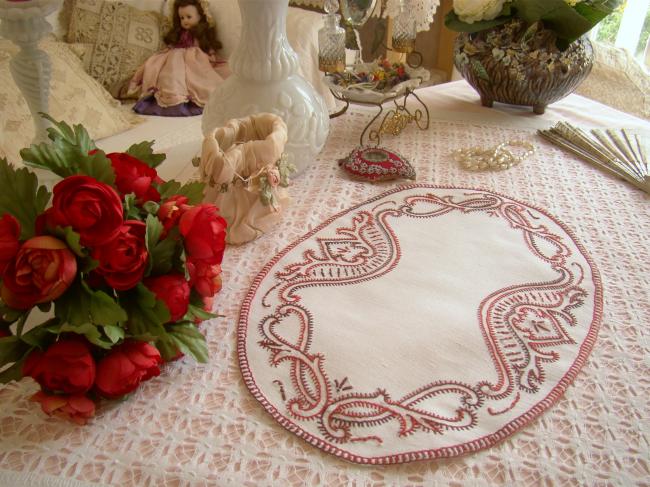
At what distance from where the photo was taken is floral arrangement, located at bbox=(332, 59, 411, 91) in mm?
1095

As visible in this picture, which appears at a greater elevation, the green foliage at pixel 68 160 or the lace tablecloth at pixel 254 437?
the green foliage at pixel 68 160

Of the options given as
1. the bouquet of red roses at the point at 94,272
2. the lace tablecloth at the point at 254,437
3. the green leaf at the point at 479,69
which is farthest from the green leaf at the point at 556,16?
the bouquet of red roses at the point at 94,272

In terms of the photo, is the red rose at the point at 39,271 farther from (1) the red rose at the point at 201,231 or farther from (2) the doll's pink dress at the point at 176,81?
(2) the doll's pink dress at the point at 176,81

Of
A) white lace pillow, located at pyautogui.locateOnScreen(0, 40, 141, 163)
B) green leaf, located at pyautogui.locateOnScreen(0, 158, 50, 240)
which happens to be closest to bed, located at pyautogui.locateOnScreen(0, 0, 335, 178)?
white lace pillow, located at pyautogui.locateOnScreen(0, 40, 141, 163)

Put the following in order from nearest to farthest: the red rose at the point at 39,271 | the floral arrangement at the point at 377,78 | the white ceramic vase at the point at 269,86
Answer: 1. the red rose at the point at 39,271
2. the white ceramic vase at the point at 269,86
3. the floral arrangement at the point at 377,78

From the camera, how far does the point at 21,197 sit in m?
0.47

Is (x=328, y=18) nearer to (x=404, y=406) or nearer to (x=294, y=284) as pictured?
(x=294, y=284)

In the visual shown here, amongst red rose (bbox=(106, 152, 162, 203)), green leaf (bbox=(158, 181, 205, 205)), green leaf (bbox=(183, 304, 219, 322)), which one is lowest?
green leaf (bbox=(183, 304, 219, 322))

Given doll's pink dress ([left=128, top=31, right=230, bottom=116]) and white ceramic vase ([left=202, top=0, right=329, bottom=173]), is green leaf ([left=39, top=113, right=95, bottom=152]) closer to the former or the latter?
white ceramic vase ([left=202, top=0, right=329, bottom=173])

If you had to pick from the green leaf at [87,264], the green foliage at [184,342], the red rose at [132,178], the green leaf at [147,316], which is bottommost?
the green foliage at [184,342]

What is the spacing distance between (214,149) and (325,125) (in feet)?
0.94

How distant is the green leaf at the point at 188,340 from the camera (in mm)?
507

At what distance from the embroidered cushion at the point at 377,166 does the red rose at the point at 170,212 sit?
1.52 feet

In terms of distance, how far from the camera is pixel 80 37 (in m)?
1.98
